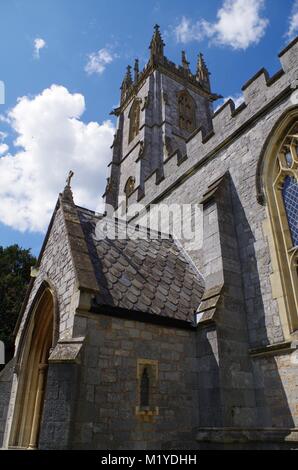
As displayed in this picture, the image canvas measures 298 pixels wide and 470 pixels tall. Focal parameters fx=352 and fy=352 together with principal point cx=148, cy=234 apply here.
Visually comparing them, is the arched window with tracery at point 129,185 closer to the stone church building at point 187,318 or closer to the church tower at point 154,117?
the church tower at point 154,117

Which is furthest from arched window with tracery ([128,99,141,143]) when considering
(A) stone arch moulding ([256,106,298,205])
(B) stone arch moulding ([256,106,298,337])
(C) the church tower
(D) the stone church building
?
(B) stone arch moulding ([256,106,298,337])

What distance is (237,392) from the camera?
6.25 m

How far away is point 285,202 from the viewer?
7.63 metres

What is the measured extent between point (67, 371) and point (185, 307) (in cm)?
307

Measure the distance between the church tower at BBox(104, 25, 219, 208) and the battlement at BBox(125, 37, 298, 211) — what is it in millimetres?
5456

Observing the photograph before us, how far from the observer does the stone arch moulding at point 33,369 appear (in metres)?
7.54

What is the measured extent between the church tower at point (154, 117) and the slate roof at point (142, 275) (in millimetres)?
8442

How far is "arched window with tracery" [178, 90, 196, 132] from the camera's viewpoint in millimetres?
21605

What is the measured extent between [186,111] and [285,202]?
16.6 meters

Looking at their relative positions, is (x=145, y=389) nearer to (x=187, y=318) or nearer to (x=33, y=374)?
(x=187, y=318)

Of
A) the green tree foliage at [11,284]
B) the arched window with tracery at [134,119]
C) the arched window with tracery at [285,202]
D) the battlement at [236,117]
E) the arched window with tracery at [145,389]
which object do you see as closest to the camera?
the arched window with tracery at [145,389]

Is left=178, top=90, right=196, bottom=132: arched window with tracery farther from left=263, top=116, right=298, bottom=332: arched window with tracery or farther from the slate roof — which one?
left=263, top=116, right=298, bottom=332: arched window with tracery

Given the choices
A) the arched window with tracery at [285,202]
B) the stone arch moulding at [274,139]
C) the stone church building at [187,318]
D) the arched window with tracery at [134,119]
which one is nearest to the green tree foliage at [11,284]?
the stone church building at [187,318]

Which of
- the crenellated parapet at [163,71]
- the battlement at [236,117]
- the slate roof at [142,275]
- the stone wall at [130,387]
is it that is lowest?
the stone wall at [130,387]
